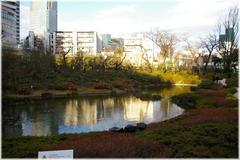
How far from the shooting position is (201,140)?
18.6 ft

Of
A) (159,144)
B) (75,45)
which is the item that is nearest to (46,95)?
(75,45)

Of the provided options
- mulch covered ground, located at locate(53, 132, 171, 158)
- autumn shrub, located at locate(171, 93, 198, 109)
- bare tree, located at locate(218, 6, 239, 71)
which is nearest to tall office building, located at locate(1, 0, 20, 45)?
mulch covered ground, located at locate(53, 132, 171, 158)

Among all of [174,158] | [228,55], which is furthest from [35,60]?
[174,158]

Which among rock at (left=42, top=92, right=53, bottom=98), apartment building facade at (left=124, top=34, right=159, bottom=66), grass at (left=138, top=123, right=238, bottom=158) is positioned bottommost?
rock at (left=42, top=92, right=53, bottom=98)

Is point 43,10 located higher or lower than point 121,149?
higher

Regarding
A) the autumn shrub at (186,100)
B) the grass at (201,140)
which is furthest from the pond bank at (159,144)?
the autumn shrub at (186,100)

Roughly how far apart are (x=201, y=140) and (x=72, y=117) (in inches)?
280

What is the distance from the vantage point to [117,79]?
88.4ft

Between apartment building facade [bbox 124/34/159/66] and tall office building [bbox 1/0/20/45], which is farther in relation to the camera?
apartment building facade [bbox 124/34/159/66]

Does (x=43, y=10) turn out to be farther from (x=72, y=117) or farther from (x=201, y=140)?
(x=201, y=140)

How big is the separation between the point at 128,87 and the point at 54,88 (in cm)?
517

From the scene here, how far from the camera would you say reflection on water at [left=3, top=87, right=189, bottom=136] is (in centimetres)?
1022

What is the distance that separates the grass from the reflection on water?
13.4 feet

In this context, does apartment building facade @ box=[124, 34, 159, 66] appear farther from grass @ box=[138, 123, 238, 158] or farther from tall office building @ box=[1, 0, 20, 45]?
grass @ box=[138, 123, 238, 158]
